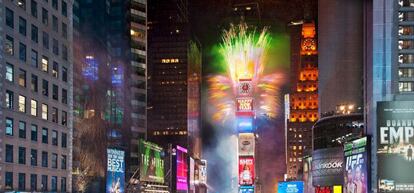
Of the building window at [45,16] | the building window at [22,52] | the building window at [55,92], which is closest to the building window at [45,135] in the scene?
the building window at [55,92]

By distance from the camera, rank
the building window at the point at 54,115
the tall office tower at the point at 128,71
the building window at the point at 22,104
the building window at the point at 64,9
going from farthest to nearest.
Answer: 1. the tall office tower at the point at 128,71
2. the building window at the point at 64,9
3. the building window at the point at 54,115
4. the building window at the point at 22,104

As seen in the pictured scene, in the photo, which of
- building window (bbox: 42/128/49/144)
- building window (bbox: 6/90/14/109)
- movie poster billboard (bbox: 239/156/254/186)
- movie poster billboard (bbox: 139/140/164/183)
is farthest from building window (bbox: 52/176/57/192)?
movie poster billboard (bbox: 239/156/254/186)

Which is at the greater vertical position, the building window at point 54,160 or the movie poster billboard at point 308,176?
the building window at point 54,160

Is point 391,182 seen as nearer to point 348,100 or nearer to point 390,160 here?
point 390,160

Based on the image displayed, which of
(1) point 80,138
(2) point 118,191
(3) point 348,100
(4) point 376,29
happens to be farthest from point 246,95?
(4) point 376,29

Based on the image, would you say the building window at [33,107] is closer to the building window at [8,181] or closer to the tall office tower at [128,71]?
the building window at [8,181]

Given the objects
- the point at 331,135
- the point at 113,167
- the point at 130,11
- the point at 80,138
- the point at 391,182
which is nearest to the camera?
the point at 391,182

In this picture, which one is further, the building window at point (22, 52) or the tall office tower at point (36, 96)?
the building window at point (22, 52)

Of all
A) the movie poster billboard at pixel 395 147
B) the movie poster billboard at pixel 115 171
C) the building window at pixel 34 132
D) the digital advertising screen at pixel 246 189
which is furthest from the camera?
the digital advertising screen at pixel 246 189
